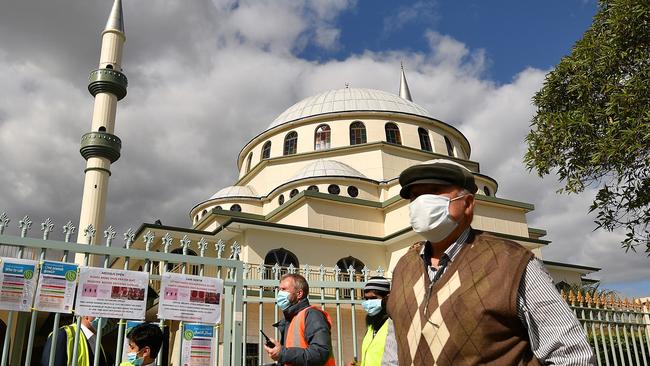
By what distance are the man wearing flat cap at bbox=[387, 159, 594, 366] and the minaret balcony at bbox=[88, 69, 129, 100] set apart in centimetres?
2164

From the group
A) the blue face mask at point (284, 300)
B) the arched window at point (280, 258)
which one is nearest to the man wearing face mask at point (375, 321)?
the blue face mask at point (284, 300)

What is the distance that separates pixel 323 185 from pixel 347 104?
20.8 ft

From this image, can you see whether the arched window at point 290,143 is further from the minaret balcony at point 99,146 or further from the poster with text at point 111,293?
the poster with text at point 111,293

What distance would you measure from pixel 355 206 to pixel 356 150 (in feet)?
13.8

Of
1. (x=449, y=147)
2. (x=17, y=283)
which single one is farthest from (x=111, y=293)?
(x=449, y=147)

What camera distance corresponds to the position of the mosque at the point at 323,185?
17656mm

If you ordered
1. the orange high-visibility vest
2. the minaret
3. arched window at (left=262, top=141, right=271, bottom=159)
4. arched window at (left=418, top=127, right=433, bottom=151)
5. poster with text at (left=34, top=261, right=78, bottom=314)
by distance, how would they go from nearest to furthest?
1. the orange high-visibility vest
2. poster with text at (left=34, top=261, right=78, bottom=314)
3. the minaret
4. arched window at (left=418, top=127, right=433, bottom=151)
5. arched window at (left=262, top=141, right=271, bottom=159)

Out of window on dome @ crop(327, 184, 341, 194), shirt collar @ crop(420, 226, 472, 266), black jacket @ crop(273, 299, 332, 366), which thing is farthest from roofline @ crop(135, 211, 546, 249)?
shirt collar @ crop(420, 226, 472, 266)

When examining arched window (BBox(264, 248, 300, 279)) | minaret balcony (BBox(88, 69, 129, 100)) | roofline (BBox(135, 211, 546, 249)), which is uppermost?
minaret balcony (BBox(88, 69, 129, 100))

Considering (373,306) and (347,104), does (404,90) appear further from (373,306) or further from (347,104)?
(373,306)

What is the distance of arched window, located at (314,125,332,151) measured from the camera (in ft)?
79.6

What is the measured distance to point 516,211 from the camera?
20172mm

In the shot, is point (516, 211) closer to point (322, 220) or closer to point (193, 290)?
point (322, 220)

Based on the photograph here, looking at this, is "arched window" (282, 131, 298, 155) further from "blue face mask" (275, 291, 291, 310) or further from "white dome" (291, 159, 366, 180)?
"blue face mask" (275, 291, 291, 310)
